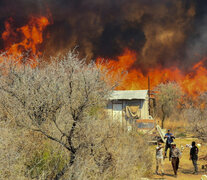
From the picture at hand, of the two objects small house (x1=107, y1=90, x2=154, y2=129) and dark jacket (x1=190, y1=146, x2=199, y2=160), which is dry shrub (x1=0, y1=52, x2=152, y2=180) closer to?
dark jacket (x1=190, y1=146, x2=199, y2=160)

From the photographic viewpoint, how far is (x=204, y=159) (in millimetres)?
16297

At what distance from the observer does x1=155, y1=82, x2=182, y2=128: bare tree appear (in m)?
40.1

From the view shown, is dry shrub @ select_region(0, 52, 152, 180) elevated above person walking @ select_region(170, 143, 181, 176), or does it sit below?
above

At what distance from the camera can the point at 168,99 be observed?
41000mm

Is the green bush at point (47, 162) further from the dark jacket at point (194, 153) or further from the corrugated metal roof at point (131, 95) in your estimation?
the corrugated metal roof at point (131, 95)

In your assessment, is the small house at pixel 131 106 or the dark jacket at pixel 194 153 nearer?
the dark jacket at pixel 194 153

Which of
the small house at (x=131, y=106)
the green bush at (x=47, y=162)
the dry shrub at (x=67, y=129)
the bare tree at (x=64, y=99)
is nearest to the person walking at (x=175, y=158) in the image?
the dry shrub at (x=67, y=129)

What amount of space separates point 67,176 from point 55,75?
337 centimetres

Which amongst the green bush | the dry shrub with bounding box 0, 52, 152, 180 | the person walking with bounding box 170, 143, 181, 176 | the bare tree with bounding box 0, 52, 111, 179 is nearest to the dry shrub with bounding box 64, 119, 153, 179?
the dry shrub with bounding box 0, 52, 152, 180

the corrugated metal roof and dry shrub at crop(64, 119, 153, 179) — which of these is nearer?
dry shrub at crop(64, 119, 153, 179)

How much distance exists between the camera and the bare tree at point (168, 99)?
4009 cm

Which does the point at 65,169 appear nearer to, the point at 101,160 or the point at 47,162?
the point at 47,162

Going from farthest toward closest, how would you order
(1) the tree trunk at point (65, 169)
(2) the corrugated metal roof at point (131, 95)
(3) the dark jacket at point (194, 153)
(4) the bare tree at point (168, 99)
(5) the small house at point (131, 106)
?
(4) the bare tree at point (168, 99) → (2) the corrugated metal roof at point (131, 95) → (5) the small house at point (131, 106) → (3) the dark jacket at point (194, 153) → (1) the tree trunk at point (65, 169)

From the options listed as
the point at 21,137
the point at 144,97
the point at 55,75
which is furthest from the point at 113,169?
the point at 144,97
